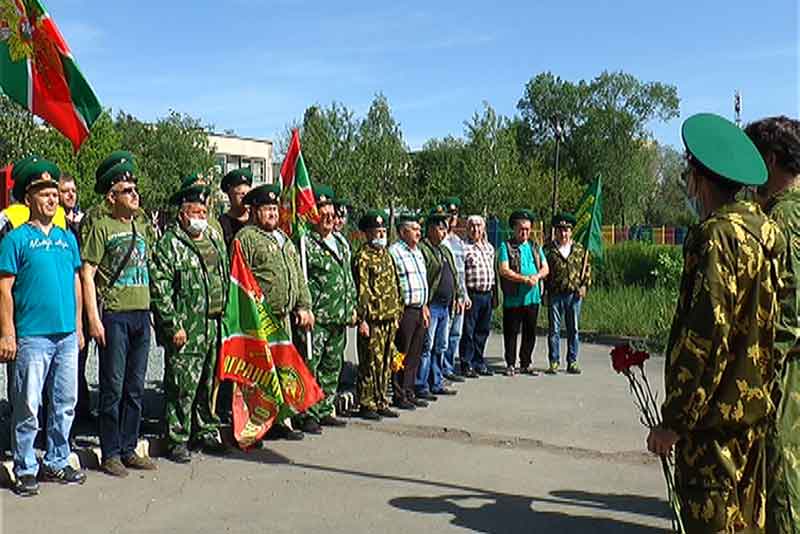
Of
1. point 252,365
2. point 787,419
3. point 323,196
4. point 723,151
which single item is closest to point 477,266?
point 323,196

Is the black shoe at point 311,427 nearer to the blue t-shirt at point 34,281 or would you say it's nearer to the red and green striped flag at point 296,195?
the red and green striped flag at point 296,195

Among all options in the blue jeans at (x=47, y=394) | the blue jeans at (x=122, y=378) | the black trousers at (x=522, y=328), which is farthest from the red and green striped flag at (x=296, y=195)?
the black trousers at (x=522, y=328)

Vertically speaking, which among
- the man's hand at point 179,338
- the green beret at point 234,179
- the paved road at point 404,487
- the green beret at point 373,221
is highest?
the green beret at point 234,179

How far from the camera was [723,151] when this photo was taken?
3291mm

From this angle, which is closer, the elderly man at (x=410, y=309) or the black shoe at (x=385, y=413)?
the black shoe at (x=385, y=413)

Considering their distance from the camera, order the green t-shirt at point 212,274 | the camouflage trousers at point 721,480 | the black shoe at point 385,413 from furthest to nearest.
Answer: the black shoe at point 385,413, the green t-shirt at point 212,274, the camouflage trousers at point 721,480

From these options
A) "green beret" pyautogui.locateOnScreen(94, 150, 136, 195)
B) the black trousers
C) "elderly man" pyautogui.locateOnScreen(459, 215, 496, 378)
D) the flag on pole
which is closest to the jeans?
"elderly man" pyautogui.locateOnScreen(459, 215, 496, 378)

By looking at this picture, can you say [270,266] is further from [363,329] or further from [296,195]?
[363,329]

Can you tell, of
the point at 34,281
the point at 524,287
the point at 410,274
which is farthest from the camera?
the point at 524,287

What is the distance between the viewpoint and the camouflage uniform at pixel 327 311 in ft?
25.1

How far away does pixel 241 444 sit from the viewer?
6781mm

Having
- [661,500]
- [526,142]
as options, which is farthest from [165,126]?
[661,500]

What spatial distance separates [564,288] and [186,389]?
5658 mm

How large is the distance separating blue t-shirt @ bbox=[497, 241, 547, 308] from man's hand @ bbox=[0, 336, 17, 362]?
636 cm
